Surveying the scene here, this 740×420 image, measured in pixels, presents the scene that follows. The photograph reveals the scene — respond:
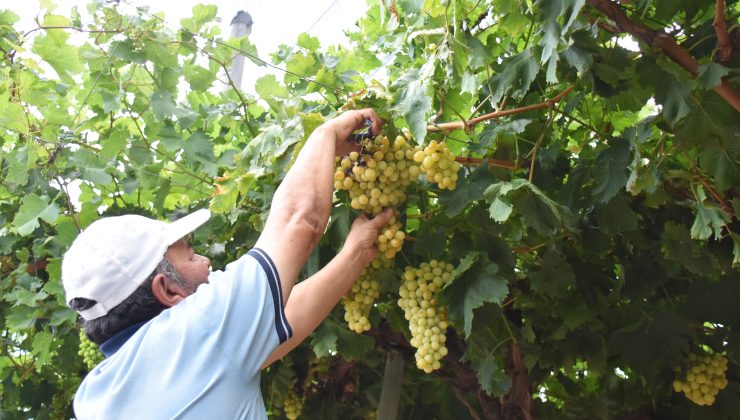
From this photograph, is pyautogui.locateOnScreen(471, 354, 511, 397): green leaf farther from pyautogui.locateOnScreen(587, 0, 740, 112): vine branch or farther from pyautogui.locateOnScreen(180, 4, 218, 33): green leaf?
pyautogui.locateOnScreen(180, 4, 218, 33): green leaf

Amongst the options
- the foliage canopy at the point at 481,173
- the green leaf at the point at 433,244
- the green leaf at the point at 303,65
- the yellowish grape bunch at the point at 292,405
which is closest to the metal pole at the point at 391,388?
the foliage canopy at the point at 481,173

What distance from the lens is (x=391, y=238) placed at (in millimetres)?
2314

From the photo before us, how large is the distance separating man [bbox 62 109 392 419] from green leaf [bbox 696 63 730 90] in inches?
32.1

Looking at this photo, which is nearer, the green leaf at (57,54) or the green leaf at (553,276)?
the green leaf at (553,276)

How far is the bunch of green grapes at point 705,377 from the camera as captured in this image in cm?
296

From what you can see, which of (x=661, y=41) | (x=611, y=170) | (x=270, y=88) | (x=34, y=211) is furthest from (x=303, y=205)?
(x=34, y=211)

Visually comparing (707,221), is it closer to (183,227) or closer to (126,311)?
(183,227)

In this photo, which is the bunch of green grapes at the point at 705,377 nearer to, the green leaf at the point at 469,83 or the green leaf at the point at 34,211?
the green leaf at the point at 469,83

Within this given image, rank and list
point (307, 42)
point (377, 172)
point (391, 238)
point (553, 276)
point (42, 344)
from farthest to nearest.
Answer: point (42, 344)
point (307, 42)
point (553, 276)
point (391, 238)
point (377, 172)

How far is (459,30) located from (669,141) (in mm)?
808

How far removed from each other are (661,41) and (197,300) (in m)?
1.33

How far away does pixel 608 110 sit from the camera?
2.69m

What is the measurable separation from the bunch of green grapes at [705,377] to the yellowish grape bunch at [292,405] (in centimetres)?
160

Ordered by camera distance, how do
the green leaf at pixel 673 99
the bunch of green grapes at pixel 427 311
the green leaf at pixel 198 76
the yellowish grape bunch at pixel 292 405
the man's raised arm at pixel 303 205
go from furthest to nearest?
the yellowish grape bunch at pixel 292 405 < the green leaf at pixel 198 76 < the bunch of green grapes at pixel 427 311 < the green leaf at pixel 673 99 < the man's raised arm at pixel 303 205
